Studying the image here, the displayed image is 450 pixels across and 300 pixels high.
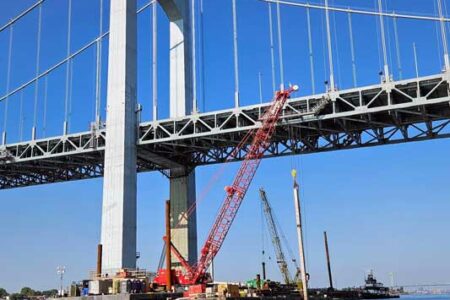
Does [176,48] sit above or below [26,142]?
above

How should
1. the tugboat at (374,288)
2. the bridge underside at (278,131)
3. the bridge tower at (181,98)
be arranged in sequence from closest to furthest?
the bridge underside at (278,131) → the bridge tower at (181,98) → the tugboat at (374,288)

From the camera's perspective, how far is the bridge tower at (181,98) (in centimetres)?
6612

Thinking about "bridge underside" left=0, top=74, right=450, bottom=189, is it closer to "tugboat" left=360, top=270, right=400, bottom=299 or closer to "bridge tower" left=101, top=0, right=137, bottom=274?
"bridge tower" left=101, top=0, right=137, bottom=274

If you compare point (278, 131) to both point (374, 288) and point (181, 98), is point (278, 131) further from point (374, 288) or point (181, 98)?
point (374, 288)

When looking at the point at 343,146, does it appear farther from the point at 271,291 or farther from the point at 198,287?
the point at 198,287

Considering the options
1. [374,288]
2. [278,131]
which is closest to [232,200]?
[278,131]

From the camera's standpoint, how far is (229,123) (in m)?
62.6

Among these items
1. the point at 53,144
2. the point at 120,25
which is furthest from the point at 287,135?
the point at 53,144

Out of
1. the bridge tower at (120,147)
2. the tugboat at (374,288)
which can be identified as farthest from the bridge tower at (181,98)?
the tugboat at (374,288)

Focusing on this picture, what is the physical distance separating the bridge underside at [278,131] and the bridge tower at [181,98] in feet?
8.66

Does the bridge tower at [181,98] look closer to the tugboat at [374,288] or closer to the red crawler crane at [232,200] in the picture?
the red crawler crane at [232,200]

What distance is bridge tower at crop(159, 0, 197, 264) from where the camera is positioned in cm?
6612

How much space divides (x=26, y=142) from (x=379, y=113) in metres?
42.1

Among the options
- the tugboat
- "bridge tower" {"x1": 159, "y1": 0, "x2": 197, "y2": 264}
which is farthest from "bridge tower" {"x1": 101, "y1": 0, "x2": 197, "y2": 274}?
the tugboat
